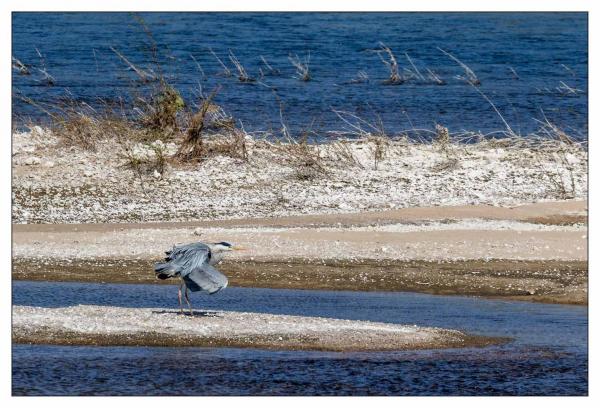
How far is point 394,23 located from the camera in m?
47.0

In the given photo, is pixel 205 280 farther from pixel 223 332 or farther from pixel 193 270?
pixel 223 332

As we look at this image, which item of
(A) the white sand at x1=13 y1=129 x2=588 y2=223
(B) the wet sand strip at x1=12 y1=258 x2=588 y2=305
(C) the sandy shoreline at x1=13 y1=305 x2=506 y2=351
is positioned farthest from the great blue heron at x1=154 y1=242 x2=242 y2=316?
(A) the white sand at x1=13 y1=129 x2=588 y2=223

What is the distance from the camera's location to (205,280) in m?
13.3

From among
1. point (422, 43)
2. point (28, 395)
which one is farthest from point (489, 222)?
point (422, 43)

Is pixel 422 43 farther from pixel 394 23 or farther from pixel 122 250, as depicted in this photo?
pixel 122 250

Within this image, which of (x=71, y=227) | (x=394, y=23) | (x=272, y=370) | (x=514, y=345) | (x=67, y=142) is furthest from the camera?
(x=394, y=23)

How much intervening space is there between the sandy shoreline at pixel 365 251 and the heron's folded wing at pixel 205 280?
2.77 metres

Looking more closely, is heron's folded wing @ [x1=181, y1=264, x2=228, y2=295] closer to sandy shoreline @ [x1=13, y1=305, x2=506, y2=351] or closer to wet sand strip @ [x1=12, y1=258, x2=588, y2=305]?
sandy shoreline @ [x1=13, y1=305, x2=506, y2=351]

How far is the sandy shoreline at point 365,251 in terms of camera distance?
16.2m

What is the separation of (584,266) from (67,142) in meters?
10.7

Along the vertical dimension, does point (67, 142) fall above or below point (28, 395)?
above

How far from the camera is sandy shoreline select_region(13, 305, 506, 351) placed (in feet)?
42.0

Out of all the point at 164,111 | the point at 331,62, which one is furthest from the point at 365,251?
the point at 331,62

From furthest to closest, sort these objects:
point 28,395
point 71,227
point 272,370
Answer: point 71,227 < point 272,370 < point 28,395
